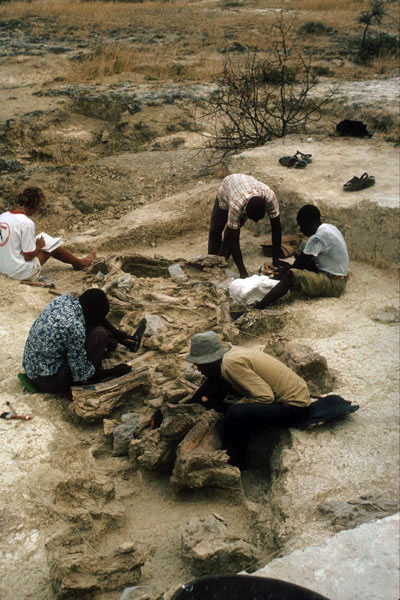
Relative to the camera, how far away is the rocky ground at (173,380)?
3189 millimetres

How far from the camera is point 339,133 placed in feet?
32.1

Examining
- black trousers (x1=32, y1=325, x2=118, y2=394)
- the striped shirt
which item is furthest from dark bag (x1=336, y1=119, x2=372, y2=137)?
black trousers (x1=32, y1=325, x2=118, y2=394)

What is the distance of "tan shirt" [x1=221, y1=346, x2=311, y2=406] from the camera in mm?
3914

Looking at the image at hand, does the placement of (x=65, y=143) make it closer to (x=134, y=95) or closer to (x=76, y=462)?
(x=134, y=95)

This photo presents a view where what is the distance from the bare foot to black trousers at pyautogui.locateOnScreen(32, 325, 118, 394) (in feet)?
7.36

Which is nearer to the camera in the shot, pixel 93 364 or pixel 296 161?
pixel 93 364

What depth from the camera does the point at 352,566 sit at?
7.22 feet

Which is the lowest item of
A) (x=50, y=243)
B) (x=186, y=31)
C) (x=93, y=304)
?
(x=50, y=243)

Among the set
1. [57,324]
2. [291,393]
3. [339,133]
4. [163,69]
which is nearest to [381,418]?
[291,393]

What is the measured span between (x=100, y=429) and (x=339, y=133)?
724cm

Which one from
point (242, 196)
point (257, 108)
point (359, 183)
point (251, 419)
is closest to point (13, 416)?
point (251, 419)

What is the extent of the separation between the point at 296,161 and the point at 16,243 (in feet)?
13.6

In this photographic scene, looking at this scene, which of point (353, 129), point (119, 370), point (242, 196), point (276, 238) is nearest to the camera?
point (119, 370)

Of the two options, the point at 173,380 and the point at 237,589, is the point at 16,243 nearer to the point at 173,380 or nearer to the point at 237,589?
the point at 173,380
